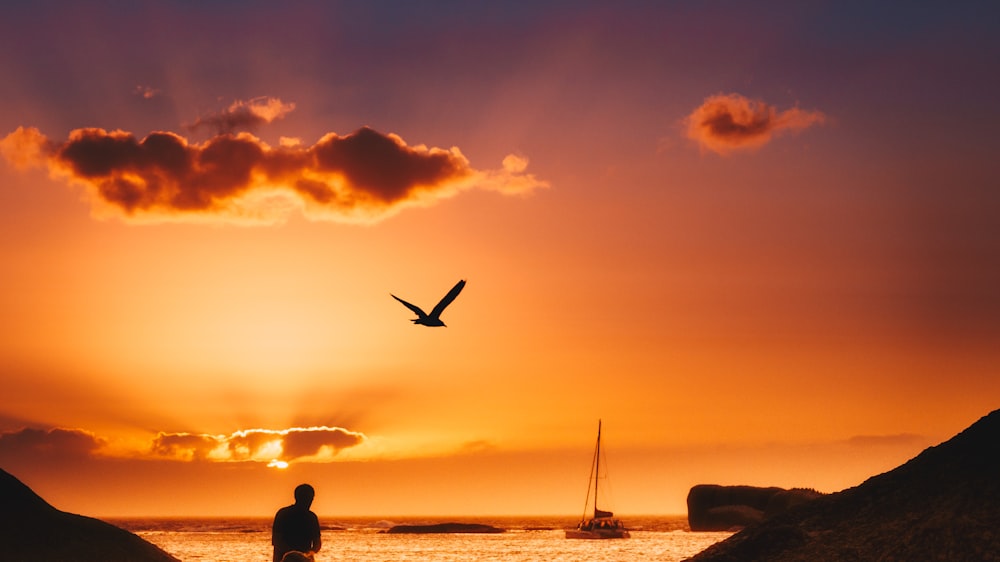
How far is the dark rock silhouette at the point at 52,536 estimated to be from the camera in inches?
1129

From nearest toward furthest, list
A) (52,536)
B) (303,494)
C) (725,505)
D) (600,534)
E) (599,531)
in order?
(303,494) → (52,536) → (600,534) → (599,531) → (725,505)

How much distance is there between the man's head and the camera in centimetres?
1475

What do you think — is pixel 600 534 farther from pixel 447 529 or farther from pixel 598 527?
pixel 447 529

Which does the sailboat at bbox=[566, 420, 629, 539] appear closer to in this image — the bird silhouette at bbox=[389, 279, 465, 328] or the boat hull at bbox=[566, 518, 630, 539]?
the boat hull at bbox=[566, 518, 630, 539]

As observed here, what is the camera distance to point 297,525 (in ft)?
48.6

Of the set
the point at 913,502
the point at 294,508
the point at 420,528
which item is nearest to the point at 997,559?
the point at 913,502

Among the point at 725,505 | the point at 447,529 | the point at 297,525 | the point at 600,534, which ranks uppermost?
the point at 725,505

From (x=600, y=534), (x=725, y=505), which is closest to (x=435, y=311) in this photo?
(x=600, y=534)

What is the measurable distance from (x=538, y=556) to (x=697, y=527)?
255ft

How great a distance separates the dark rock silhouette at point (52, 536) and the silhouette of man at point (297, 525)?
1681 centimetres

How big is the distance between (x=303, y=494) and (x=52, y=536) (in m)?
18.3

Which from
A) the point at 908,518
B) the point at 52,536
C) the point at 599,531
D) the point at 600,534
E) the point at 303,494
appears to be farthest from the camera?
the point at 599,531

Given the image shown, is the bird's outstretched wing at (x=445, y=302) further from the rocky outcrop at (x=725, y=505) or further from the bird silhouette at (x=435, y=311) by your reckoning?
the rocky outcrop at (x=725, y=505)

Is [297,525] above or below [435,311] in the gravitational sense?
Answer: below
